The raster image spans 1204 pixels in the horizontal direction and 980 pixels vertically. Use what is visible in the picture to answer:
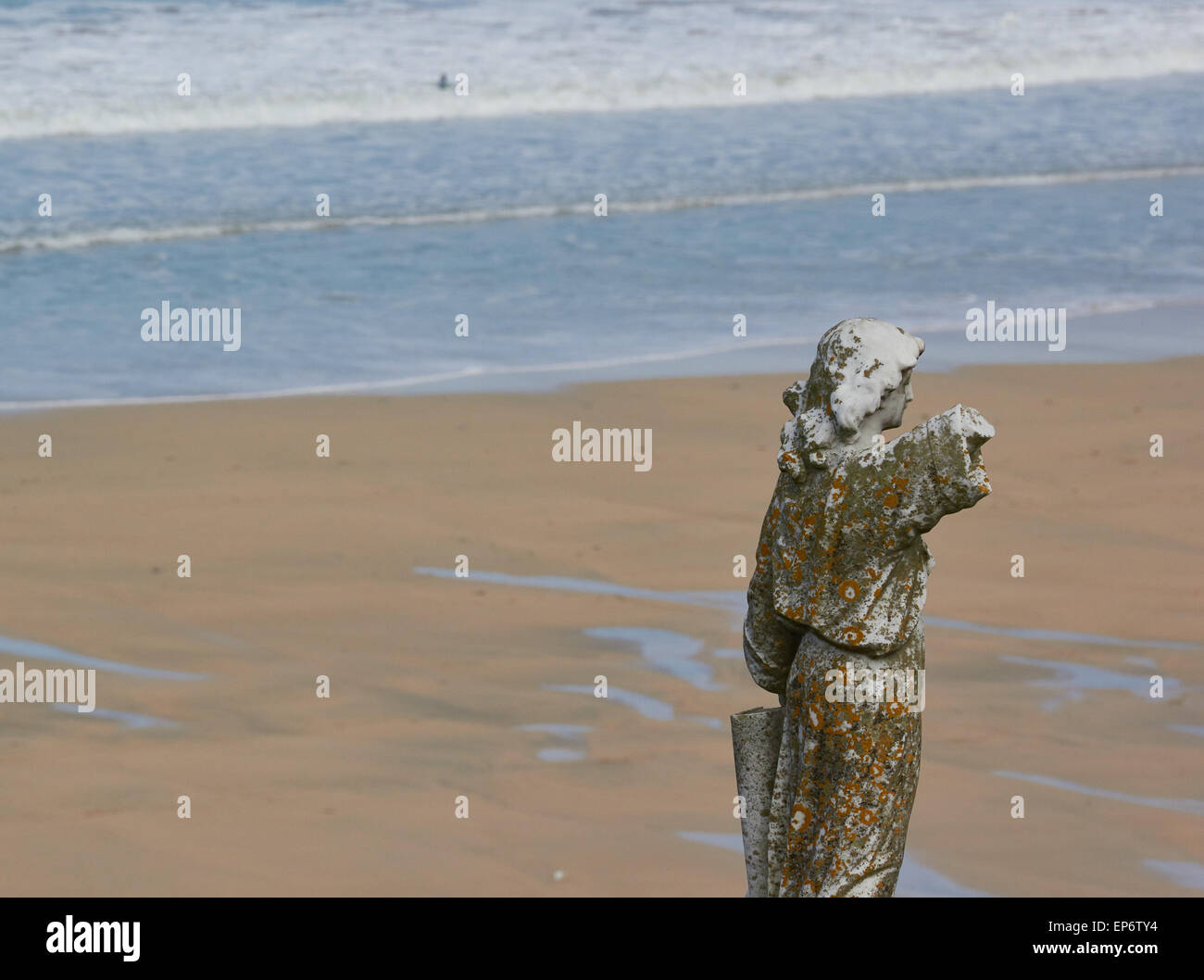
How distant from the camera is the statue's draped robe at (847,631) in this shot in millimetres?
3838

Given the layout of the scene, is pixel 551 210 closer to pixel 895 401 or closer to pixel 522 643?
pixel 522 643

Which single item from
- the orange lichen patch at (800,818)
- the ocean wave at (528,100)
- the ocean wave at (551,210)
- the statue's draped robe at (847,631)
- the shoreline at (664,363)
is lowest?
the orange lichen patch at (800,818)

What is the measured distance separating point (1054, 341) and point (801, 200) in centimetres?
737

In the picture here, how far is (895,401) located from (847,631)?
0.49m

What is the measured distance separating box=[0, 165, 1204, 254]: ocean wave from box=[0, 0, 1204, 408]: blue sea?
0.19 feet

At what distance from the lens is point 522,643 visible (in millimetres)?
8961

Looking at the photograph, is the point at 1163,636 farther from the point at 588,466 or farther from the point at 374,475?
the point at 374,475

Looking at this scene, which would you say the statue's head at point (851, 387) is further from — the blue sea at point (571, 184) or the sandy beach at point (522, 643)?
the blue sea at point (571, 184)

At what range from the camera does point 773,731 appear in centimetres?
426

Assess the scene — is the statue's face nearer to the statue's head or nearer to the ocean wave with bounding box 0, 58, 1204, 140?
the statue's head

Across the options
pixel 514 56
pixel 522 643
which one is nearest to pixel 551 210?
pixel 514 56

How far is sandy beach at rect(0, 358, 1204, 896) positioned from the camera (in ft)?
22.6

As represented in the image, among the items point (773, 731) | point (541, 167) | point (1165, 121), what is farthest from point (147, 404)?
point (1165, 121)

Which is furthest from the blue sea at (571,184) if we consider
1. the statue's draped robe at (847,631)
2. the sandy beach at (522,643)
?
the statue's draped robe at (847,631)
